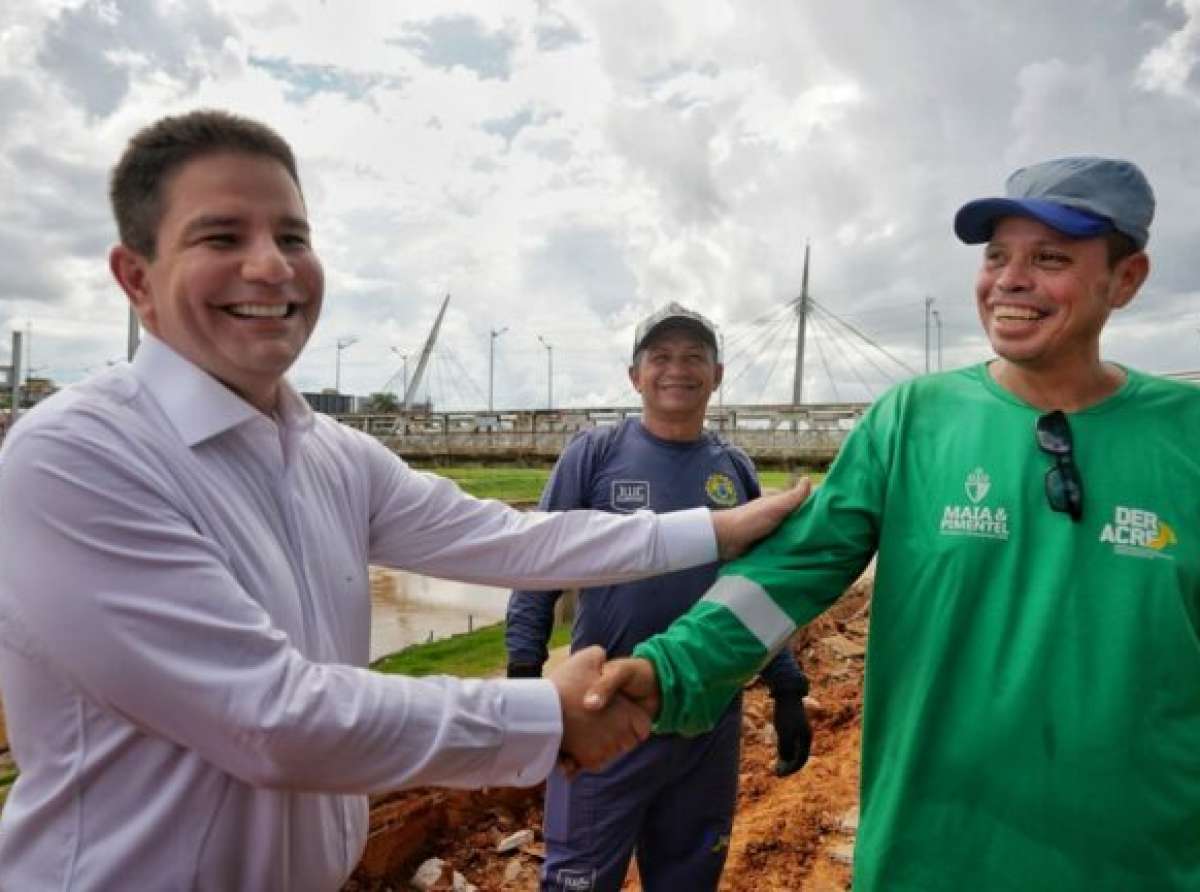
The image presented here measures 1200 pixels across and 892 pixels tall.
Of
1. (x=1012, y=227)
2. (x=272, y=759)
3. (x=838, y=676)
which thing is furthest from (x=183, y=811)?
(x=838, y=676)

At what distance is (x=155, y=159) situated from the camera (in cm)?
171

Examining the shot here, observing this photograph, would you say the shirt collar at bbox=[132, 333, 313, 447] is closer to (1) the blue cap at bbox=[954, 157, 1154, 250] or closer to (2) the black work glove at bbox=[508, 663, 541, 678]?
(1) the blue cap at bbox=[954, 157, 1154, 250]

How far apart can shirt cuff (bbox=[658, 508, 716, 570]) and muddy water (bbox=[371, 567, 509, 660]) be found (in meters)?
6.01

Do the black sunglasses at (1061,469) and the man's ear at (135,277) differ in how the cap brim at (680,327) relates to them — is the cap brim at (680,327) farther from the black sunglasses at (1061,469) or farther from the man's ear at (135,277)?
the man's ear at (135,277)

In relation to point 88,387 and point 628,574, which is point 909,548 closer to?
point 628,574

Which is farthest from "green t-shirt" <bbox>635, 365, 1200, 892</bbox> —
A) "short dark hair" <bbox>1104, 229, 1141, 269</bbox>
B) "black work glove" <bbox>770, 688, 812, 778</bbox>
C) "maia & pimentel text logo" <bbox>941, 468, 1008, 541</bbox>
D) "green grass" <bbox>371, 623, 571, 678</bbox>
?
"green grass" <bbox>371, 623, 571, 678</bbox>

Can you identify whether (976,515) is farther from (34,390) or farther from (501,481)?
(34,390)

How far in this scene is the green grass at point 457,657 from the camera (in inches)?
265

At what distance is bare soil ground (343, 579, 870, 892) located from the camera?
400cm

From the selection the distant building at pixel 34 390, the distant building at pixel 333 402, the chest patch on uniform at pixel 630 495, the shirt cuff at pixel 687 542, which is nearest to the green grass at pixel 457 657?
the chest patch on uniform at pixel 630 495

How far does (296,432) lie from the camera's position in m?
1.97

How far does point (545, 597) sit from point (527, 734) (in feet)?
5.39

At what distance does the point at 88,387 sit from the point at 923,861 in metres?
1.92

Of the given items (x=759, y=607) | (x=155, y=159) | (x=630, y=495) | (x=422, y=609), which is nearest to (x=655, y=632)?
(x=630, y=495)
